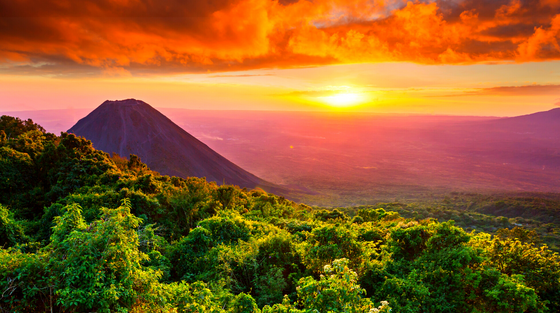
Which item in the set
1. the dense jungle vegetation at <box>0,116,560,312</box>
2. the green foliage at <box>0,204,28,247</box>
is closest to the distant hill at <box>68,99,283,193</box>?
the dense jungle vegetation at <box>0,116,560,312</box>

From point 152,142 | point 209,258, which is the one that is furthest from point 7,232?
point 152,142

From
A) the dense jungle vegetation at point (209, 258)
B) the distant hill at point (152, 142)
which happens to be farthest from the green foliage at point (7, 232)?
the distant hill at point (152, 142)

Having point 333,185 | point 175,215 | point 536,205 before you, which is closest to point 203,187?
point 175,215

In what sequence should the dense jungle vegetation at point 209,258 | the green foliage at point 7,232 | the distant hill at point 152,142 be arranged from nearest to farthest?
the dense jungle vegetation at point 209,258 < the green foliage at point 7,232 < the distant hill at point 152,142

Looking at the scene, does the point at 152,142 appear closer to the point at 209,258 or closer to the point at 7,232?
the point at 7,232

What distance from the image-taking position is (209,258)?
13.9 m

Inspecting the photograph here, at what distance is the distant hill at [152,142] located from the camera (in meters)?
90.7

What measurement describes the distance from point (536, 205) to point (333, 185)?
88.1 meters

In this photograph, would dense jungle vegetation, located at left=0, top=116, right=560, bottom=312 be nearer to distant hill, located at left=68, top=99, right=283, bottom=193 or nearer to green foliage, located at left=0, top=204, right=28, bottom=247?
green foliage, located at left=0, top=204, right=28, bottom=247

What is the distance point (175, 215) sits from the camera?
23.4m

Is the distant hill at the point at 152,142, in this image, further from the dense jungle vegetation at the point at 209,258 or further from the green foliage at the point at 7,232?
the green foliage at the point at 7,232

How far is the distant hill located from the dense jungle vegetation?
6282cm

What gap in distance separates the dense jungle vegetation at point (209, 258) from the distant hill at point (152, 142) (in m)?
62.8

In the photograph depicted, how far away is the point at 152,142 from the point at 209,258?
93.9 metres
